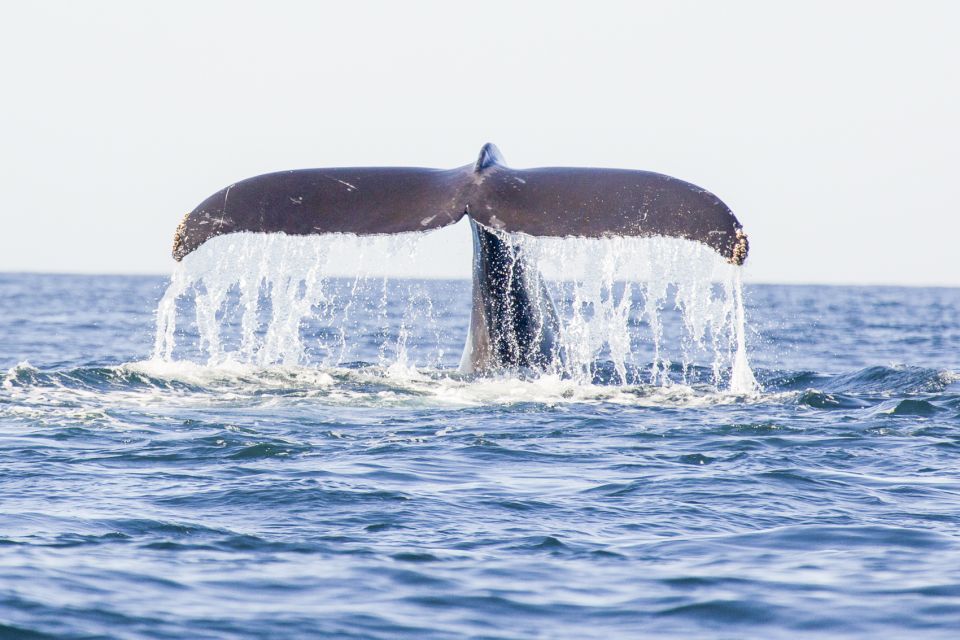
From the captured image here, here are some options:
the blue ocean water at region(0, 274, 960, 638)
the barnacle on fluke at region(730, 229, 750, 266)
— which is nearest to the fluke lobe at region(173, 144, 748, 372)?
the barnacle on fluke at region(730, 229, 750, 266)

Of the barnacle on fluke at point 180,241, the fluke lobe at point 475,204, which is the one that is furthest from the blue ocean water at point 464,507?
the fluke lobe at point 475,204

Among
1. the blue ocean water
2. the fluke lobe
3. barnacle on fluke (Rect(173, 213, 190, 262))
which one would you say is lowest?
the blue ocean water

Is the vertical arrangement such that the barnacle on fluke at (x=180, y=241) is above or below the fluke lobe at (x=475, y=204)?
below

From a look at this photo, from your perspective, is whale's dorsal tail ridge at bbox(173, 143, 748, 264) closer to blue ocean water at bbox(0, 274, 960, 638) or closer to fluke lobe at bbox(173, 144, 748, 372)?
fluke lobe at bbox(173, 144, 748, 372)

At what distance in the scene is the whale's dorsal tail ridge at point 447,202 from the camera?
859 cm

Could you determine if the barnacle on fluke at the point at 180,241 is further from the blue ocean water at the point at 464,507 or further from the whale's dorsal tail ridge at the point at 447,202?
the blue ocean water at the point at 464,507

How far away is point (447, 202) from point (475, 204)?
183mm

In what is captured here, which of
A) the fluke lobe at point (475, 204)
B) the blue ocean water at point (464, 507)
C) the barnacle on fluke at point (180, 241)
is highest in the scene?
the fluke lobe at point (475, 204)

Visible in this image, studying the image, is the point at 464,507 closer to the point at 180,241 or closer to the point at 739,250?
the point at 739,250

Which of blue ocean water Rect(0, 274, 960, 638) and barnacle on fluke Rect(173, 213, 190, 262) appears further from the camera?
barnacle on fluke Rect(173, 213, 190, 262)

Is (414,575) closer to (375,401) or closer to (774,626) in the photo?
(774,626)

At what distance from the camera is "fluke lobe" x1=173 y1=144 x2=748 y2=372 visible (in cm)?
844

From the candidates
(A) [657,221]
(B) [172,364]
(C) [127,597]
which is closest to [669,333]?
(B) [172,364]

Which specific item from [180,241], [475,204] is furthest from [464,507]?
[180,241]
